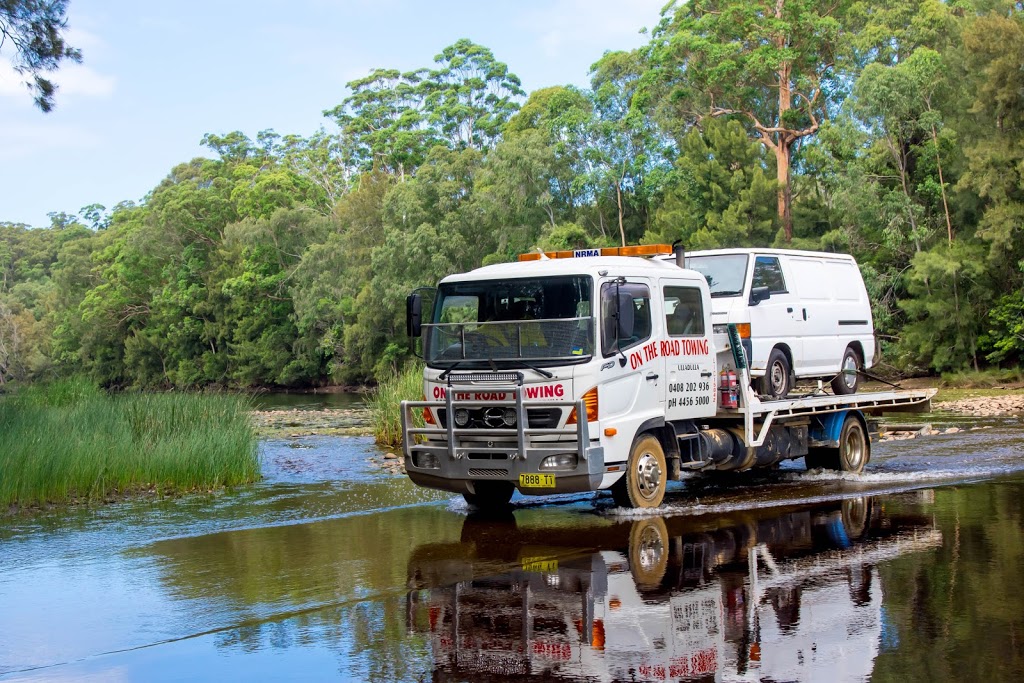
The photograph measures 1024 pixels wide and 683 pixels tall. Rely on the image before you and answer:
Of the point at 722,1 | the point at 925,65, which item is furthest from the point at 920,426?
the point at 722,1

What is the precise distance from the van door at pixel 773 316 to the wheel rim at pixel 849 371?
162 cm

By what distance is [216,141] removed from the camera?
11950 cm

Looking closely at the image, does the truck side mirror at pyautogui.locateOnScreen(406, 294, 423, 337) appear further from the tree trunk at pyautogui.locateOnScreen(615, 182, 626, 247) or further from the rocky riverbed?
the tree trunk at pyautogui.locateOnScreen(615, 182, 626, 247)

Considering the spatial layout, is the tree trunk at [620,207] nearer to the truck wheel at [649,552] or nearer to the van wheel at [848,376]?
the van wheel at [848,376]

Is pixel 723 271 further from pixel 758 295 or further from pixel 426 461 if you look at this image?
pixel 426 461

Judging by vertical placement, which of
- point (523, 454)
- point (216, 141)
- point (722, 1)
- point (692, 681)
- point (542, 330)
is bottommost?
point (692, 681)

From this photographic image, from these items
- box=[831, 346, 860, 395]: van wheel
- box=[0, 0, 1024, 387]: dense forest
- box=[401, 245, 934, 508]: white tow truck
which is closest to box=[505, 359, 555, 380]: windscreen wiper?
box=[401, 245, 934, 508]: white tow truck

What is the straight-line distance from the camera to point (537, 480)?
38.3 feet

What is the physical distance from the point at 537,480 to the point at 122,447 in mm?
7603

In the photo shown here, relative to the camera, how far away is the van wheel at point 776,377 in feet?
49.2

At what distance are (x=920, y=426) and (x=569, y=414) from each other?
13.7 metres

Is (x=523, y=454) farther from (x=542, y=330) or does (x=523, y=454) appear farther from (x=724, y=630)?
(x=724, y=630)

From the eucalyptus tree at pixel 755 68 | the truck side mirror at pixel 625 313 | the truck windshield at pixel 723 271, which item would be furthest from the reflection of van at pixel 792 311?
the eucalyptus tree at pixel 755 68

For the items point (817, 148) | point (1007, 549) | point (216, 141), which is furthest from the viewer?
point (216, 141)
